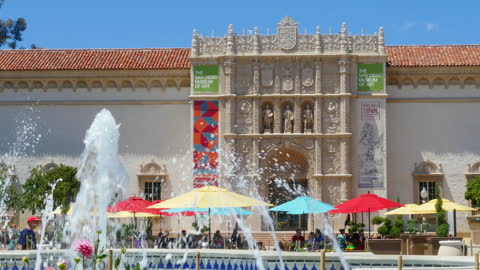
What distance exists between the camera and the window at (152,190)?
139ft

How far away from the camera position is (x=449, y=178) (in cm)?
4184

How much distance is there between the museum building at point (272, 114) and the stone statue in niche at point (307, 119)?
0.23 feet

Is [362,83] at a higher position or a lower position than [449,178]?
higher

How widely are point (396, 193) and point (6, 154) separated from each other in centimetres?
1987

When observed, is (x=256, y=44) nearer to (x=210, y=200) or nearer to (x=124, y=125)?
(x=124, y=125)

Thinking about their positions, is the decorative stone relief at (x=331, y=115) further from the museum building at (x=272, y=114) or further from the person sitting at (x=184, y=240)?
the person sitting at (x=184, y=240)

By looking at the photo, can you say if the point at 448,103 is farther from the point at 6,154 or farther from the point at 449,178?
the point at 6,154

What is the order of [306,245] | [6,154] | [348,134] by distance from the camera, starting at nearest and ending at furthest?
1. [306,245]
2. [348,134]
3. [6,154]

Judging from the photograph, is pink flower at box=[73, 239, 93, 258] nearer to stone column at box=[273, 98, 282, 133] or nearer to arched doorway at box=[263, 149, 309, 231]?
arched doorway at box=[263, 149, 309, 231]

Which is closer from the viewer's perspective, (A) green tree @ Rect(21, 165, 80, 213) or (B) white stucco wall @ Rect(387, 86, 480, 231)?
(A) green tree @ Rect(21, 165, 80, 213)

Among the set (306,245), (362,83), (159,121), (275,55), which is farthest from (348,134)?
(306,245)

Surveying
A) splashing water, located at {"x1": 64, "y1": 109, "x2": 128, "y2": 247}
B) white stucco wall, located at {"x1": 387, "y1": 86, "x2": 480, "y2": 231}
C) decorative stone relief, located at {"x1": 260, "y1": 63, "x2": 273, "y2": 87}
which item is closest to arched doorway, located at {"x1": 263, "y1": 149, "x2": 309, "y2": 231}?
decorative stone relief, located at {"x1": 260, "y1": 63, "x2": 273, "y2": 87}

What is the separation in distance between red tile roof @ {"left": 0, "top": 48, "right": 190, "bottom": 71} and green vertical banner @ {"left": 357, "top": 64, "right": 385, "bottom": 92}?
8.68 metres

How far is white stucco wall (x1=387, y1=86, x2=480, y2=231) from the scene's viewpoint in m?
41.9
